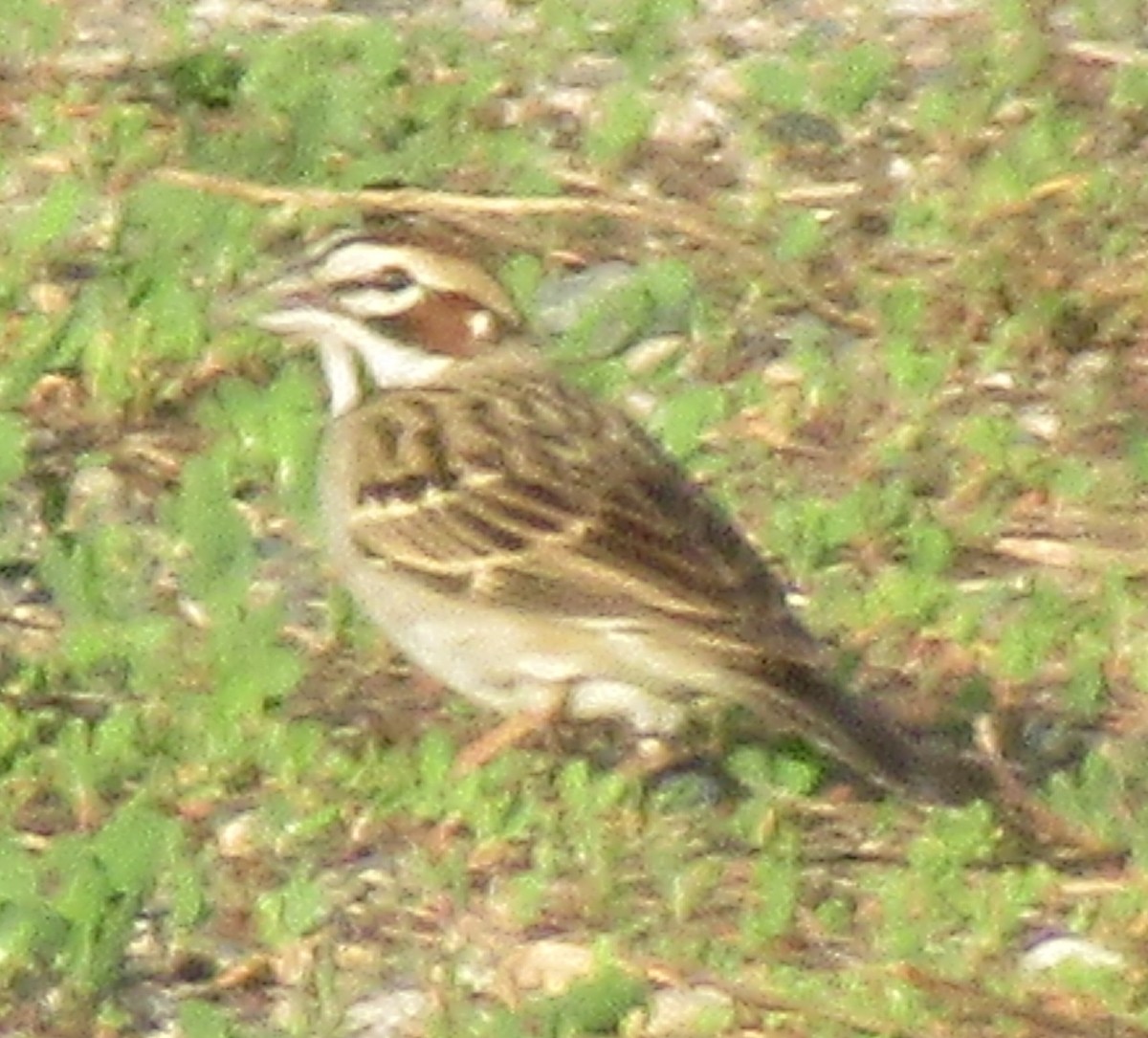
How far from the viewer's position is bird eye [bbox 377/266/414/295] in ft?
22.2

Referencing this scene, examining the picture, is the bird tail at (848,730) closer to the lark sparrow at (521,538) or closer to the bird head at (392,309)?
the lark sparrow at (521,538)

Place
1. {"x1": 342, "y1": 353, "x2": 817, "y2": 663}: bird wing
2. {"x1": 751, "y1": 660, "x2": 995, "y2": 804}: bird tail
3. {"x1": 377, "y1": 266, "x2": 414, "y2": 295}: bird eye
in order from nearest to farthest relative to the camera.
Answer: {"x1": 751, "y1": 660, "x2": 995, "y2": 804}: bird tail → {"x1": 342, "y1": 353, "x2": 817, "y2": 663}: bird wing → {"x1": 377, "y1": 266, "x2": 414, "y2": 295}: bird eye

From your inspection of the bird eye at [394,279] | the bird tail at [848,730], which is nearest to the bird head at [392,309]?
the bird eye at [394,279]

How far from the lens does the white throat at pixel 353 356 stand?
679 centimetres

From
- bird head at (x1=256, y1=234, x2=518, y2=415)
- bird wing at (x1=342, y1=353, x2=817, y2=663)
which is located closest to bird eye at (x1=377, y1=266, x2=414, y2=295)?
bird head at (x1=256, y1=234, x2=518, y2=415)

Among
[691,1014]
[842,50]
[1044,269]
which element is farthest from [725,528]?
[842,50]

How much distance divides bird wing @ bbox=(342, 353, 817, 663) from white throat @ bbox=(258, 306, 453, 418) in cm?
6

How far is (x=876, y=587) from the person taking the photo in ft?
22.9

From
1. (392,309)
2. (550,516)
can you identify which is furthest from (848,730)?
(392,309)

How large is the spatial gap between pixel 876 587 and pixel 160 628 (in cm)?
119

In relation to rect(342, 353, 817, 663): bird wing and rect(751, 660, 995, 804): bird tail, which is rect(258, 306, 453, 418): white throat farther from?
rect(751, 660, 995, 804): bird tail

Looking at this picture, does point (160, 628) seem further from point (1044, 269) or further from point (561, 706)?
point (1044, 269)

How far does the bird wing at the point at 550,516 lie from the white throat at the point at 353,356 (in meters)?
0.06

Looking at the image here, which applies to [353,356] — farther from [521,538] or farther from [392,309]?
[521,538]
